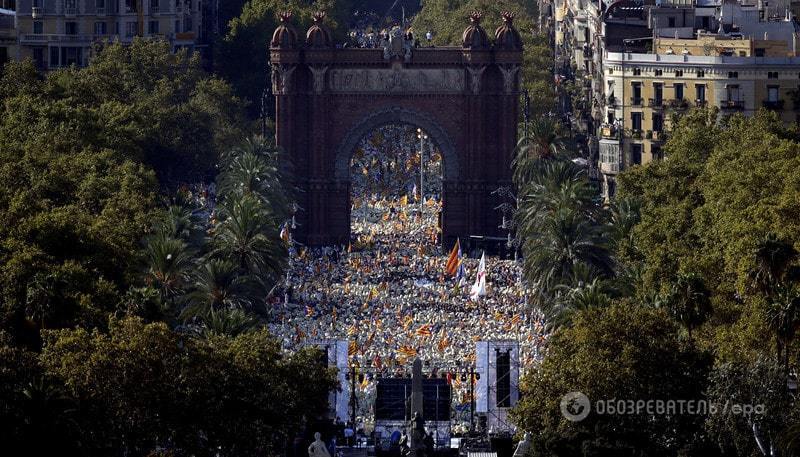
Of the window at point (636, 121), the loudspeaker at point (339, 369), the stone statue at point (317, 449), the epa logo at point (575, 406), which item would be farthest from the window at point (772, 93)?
the stone statue at point (317, 449)

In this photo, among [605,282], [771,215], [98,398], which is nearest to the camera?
[98,398]

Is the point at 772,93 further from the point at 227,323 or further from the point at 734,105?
the point at 227,323

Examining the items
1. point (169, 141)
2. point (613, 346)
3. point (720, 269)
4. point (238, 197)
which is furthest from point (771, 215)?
point (169, 141)

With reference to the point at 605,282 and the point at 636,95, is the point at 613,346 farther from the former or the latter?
the point at 636,95

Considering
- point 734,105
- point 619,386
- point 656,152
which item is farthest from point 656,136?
point 619,386

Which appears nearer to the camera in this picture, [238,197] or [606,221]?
[606,221]

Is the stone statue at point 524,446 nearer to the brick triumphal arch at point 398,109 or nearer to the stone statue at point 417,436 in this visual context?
the stone statue at point 417,436
